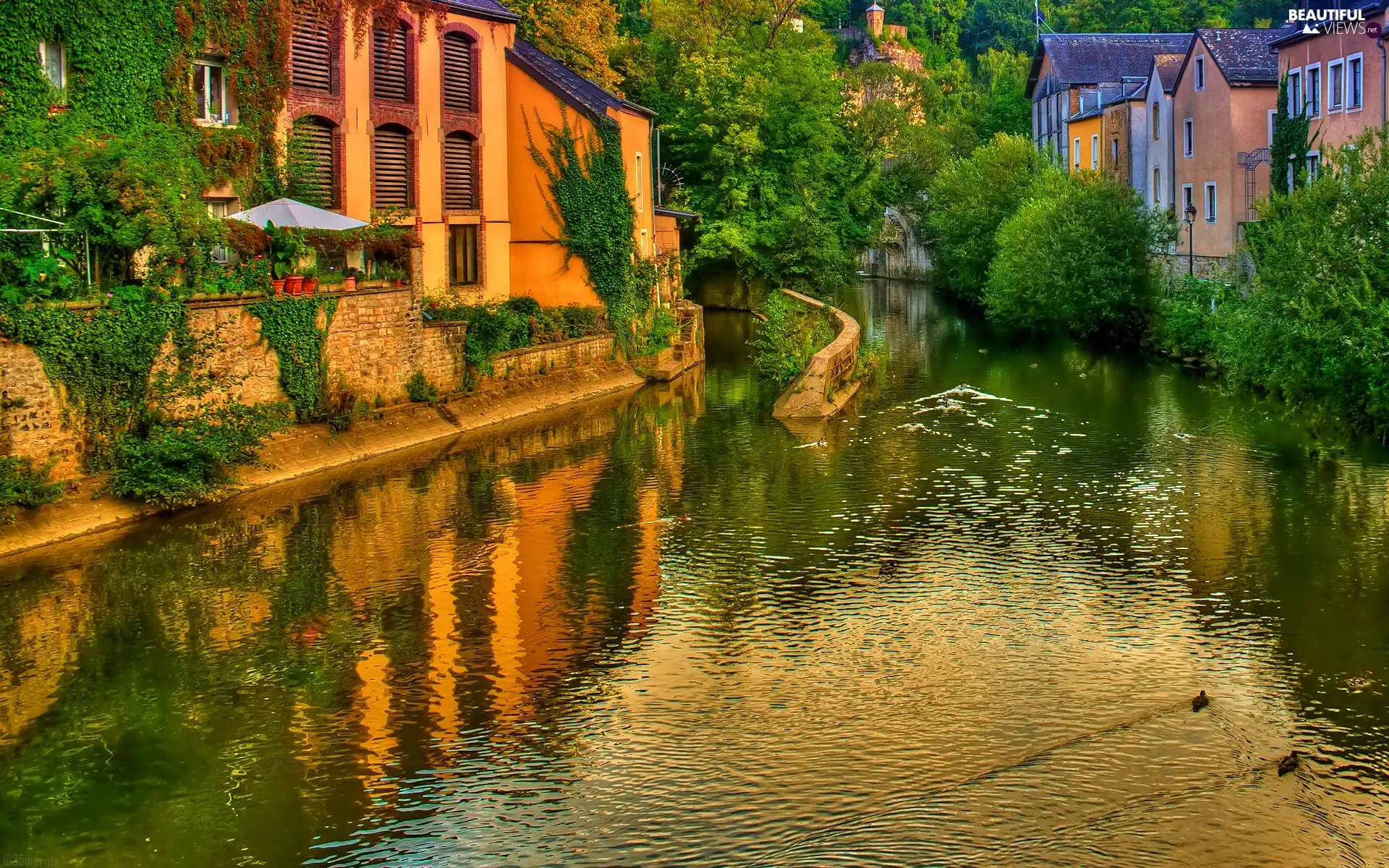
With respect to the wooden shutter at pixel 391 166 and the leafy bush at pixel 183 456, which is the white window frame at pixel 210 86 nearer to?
the wooden shutter at pixel 391 166

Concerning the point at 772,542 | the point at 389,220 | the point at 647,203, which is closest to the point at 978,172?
the point at 647,203

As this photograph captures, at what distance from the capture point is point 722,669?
1315 centimetres

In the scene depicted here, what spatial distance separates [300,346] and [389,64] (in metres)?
11.1

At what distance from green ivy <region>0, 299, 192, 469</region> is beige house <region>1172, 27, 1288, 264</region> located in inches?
1218

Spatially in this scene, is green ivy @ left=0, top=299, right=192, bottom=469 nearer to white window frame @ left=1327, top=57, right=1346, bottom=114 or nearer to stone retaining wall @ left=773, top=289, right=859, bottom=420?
stone retaining wall @ left=773, top=289, right=859, bottom=420

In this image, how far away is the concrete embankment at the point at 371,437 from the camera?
18094mm

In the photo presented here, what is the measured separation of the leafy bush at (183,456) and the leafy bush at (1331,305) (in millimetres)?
15929

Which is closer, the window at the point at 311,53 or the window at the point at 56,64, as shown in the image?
the window at the point at 56,64

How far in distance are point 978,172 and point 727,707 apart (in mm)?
48119

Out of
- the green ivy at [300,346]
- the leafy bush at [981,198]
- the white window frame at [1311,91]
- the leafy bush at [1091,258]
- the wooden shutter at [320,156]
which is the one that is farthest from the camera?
the leafy bush at [981,198]

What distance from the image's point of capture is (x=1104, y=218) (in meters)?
41.2

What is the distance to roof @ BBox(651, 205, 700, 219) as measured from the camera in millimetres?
47188

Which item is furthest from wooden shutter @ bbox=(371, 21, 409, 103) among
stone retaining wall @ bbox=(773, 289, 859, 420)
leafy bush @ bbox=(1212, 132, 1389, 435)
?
leafy bush @ bbox=(1212, 132, 1389, 435)

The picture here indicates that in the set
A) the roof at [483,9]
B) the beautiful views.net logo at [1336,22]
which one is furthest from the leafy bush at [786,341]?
the beautiful views.net logo at [1336,22]
